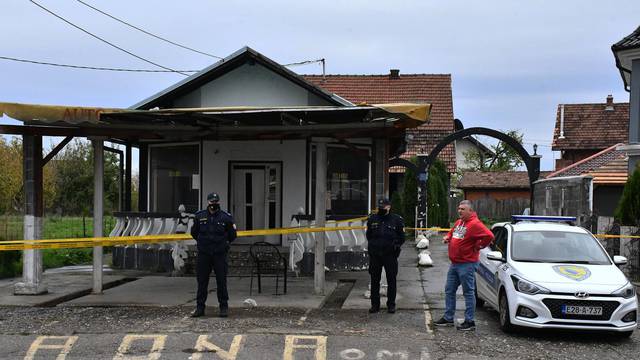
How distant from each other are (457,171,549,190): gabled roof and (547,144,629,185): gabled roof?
20.2m

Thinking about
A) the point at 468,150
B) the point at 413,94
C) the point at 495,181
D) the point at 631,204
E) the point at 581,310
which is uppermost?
the point at 413,94

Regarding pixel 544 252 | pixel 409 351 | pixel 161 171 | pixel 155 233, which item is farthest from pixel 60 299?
pixel 544 252

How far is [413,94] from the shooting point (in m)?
34.5

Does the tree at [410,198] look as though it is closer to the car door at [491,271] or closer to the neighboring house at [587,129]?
the neighboring house at [587,129]

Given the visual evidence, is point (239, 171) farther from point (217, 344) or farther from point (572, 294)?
point (572, 294)

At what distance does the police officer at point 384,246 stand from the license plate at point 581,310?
2535 mm

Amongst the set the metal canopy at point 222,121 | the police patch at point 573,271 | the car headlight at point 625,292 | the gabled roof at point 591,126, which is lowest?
the car headlight at point 625,292

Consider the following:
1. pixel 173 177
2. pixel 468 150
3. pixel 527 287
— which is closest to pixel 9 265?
pixel 173 177

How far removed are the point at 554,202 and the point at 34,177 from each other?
45.2 ft

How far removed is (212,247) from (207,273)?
1.30 ft

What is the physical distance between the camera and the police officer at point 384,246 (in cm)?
997

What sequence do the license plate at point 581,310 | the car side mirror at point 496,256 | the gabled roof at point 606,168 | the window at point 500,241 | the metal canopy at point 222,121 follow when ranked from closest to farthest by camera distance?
the license plate at point 581,310
the car side mirror at point 496,256
the window at point 500,241
the metal canopy at point 222,121
the gabled roof at point 606,168

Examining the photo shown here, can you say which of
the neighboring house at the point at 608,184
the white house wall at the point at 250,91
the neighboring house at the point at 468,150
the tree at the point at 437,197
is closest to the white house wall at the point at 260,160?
the white house wall at the point at 250,91

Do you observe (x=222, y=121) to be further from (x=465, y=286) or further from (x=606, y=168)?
(x=606, y=168)
